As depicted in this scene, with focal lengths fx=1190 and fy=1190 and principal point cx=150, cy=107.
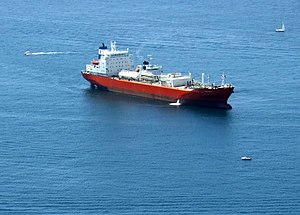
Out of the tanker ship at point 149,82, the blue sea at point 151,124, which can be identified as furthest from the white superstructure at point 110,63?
the blue sea at point 151,124

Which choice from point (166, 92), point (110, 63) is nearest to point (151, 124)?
point (166, 92)

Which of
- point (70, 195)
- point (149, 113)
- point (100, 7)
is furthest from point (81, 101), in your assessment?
point (100, 7)

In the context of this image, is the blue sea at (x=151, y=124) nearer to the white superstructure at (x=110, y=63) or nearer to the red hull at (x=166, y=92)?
the red hull at (x=166, y=92)

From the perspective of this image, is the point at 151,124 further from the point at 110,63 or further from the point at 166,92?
the point at 110,63

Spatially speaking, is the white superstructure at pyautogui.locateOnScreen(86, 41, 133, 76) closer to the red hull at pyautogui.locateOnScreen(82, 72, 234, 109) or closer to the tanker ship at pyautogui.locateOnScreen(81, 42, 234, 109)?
the tanker ship at pyautogui.locateOnScreen(81, 42, 234, 109)

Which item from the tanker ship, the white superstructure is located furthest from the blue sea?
the white superstructure

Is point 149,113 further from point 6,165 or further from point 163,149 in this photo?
point 6,165
